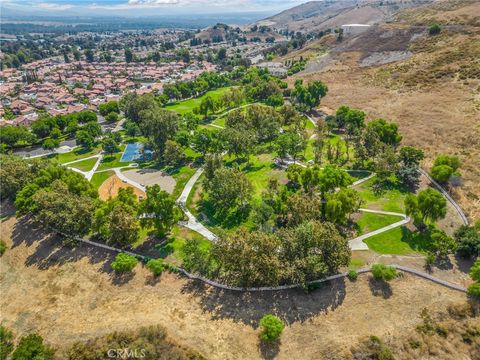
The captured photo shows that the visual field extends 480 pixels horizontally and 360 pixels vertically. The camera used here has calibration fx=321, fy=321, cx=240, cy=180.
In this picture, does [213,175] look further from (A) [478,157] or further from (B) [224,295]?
(A) [478,157]

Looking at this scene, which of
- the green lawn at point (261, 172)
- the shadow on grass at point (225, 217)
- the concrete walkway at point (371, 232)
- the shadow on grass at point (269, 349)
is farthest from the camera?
the green lawn at point (261, 172)

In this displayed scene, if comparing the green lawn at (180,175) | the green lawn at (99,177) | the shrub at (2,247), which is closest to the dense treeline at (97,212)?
the shrub at (2,247)

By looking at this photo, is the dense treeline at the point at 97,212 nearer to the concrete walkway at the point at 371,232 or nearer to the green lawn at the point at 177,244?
the green lawn at the point at 177,244

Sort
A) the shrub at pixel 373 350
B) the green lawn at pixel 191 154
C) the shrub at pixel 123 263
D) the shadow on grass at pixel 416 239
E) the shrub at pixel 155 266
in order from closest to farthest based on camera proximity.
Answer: the shrub at pixel 373 350 < the shrub at pixel 155 266 < the shrub at pixel 123 263 < the shadow on grass at pixel 416 239 < the green lawn at pixel 191 154

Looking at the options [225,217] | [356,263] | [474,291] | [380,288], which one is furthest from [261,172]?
[474,291]

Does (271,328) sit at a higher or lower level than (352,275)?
higher

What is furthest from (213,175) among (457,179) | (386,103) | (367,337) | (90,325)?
Answer: (386,103)

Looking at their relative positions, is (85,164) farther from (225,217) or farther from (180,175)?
(225,217)
